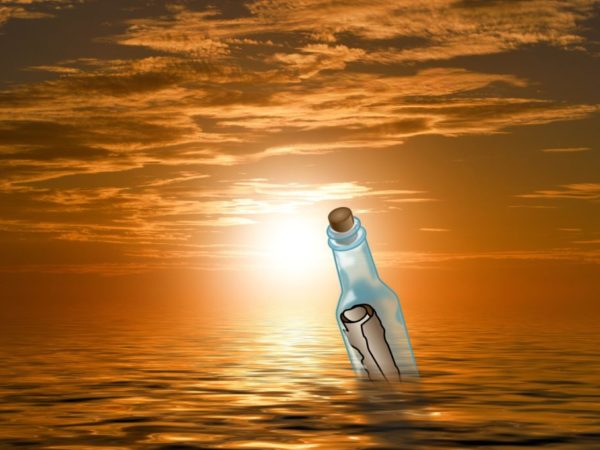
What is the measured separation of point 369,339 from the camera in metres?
8.92

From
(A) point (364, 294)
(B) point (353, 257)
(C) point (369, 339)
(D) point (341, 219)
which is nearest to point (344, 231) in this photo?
(D) point (341, 219)

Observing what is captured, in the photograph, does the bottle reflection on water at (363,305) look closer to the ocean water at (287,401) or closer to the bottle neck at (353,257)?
the bottle neck at (353,257)

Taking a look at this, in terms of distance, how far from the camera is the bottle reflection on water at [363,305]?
341 inches

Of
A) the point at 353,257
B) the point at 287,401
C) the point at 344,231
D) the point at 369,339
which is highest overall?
the point at 287,401

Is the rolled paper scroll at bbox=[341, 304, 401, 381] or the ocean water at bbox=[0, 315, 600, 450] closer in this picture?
the rolled paper scroll at bbox=[341, 304, 401, 381]

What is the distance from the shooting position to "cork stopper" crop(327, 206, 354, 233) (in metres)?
8.62

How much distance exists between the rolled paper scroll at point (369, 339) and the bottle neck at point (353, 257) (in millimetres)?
236

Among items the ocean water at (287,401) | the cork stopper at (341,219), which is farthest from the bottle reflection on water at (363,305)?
the ocean water at (287,401)

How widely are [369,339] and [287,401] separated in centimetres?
400

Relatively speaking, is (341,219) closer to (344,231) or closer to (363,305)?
(344,231)

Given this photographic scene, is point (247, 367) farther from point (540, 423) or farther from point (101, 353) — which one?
point (540, 423)

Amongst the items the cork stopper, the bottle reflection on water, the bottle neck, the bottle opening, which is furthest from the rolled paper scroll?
the cork stopper

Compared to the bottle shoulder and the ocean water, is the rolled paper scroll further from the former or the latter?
the ocean water

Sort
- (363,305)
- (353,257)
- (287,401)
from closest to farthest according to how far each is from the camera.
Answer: (353,257) < (363,305) < (287,401)
